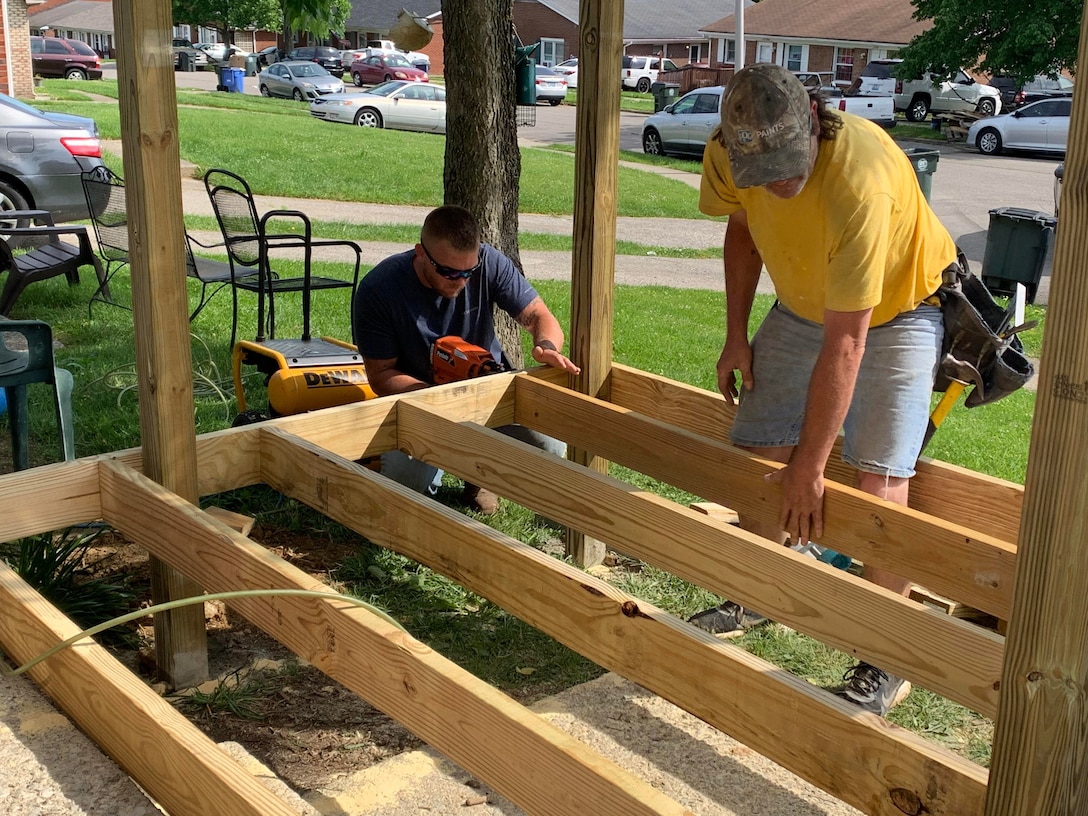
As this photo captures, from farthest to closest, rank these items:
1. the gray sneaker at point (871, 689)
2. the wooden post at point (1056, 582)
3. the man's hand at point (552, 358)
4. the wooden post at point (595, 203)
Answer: the man's hand at point (552, 358) < the wooden post at point (595, 203) < the gray sneaker at point (871, 689) < the wooden post at point (1056, 582)

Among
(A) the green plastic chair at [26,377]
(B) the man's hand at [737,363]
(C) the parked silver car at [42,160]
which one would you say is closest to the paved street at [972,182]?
(C) the parked silver car at [42,160]

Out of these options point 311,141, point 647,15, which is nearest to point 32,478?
point 311,141

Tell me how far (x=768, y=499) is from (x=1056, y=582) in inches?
68.8

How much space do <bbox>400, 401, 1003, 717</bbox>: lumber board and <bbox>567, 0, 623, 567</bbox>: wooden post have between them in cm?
92

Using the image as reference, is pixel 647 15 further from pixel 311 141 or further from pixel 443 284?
pixel 443 284

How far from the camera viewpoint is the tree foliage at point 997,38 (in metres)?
29.9

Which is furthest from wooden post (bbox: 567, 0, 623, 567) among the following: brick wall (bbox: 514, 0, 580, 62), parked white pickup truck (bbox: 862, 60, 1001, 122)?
brick wall (bbox: 514, 0, 580, 62)

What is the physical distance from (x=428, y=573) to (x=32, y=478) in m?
1.79

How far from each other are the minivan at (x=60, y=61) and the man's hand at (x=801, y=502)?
1821 inches

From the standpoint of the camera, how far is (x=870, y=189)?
3090 mm

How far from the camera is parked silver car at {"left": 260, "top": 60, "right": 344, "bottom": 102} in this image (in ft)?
116

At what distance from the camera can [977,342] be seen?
353 cm

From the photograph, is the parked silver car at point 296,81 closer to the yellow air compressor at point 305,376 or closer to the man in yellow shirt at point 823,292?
the yellow air compressor at point 305,376

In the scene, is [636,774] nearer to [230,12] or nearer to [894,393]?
[894,393]
